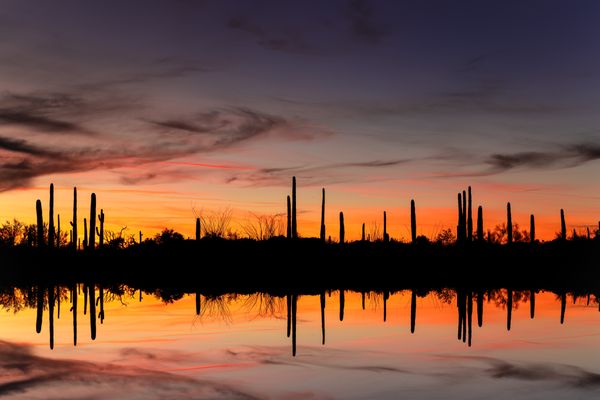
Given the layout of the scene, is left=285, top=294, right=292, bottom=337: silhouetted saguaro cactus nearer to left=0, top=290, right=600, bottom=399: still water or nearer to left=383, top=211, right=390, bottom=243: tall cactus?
left=0, top=290, right=600, bottom=399: still water

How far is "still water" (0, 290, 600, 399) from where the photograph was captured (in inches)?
453

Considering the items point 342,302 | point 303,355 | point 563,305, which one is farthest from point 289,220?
point 303,355

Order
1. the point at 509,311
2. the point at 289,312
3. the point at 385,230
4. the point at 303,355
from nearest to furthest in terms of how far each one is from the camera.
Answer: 1. the point at 303,355
2. the point at 289,312
3. the point at 509,311
4. the point at 385,230

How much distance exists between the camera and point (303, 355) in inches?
585

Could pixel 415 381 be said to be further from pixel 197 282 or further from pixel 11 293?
pixel 197 282

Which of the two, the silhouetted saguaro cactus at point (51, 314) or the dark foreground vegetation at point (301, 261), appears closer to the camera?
the silhouetted saguaro cactus at point (51, 314)

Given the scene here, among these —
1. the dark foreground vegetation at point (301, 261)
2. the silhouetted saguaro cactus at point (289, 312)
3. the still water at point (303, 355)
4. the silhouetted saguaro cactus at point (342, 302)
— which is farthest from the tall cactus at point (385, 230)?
the still water at point (303, 355)

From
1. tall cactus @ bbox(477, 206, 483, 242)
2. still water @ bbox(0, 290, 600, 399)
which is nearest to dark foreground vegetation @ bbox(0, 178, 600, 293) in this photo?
tall cactus @ bbox(477, 206, 483, 242)

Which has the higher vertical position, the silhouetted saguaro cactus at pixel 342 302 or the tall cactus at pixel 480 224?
the tall cactus at pixel 480 224

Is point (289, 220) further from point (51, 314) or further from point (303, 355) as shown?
point (303, 355)

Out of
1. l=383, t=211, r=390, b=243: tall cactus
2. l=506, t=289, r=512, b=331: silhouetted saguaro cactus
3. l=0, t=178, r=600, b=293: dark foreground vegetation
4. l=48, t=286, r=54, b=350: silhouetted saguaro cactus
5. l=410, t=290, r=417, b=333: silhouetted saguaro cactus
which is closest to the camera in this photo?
l=48, t=286, r=54, b=350: silhouetted saguaro cactus

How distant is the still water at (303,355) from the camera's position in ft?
37.8

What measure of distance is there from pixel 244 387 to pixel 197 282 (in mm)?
29827

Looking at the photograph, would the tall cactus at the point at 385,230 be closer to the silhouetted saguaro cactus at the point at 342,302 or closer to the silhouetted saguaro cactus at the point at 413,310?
the silhouetted saguaro cactus at the point at 342,302
